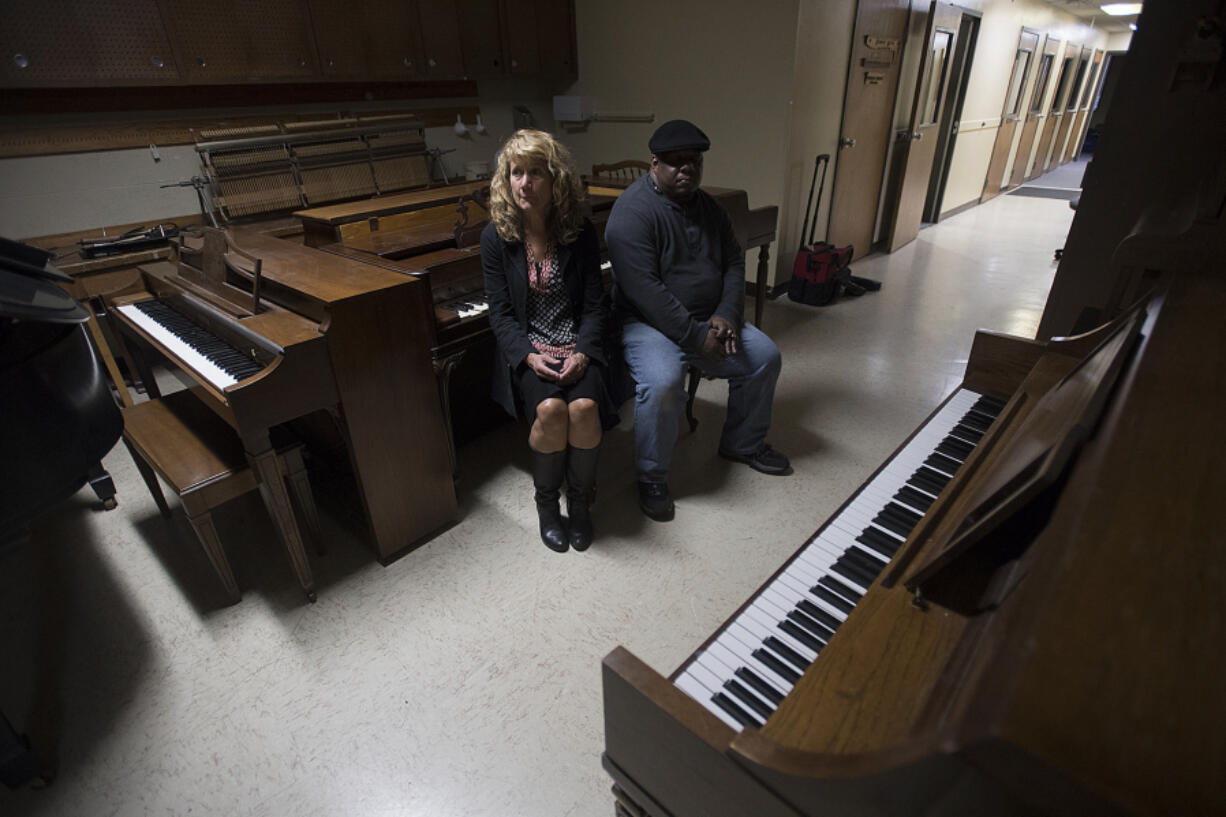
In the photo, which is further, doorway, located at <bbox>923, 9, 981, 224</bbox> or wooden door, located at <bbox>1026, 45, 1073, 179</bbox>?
wooden door, located at <bbox>1026, 45, 1073, 179</bbox>

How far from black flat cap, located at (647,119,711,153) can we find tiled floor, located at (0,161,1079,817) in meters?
1.16

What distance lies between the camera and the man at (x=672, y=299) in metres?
1.89

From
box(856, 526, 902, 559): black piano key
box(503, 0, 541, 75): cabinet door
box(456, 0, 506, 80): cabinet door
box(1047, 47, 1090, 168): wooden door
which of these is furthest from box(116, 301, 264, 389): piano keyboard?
box(1047, 47, 1090, 168): wooden door

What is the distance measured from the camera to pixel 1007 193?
812 cm

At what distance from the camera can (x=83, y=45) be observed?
2.44m

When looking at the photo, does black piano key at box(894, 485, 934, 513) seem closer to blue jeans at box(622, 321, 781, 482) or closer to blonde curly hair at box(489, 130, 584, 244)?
blue jeans at box(622, 321, 781, 482)

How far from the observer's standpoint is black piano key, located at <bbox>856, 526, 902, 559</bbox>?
0.98m

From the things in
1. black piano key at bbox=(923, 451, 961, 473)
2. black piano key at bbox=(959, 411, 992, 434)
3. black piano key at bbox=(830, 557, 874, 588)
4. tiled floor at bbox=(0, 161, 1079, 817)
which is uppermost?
black piano key at bbox=(959, 411, 992, 434)

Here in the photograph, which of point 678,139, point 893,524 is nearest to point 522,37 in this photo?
point 678,139

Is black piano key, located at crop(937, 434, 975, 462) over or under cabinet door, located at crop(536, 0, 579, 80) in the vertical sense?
under

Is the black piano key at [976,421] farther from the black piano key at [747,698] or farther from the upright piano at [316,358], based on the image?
the upright piano at [316,358]

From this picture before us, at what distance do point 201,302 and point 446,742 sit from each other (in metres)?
1.41

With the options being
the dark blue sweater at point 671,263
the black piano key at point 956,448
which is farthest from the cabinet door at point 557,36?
the black piano key at point 956,448

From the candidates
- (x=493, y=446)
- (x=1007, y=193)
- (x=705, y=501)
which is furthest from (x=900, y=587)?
(x=1007, y=193)
